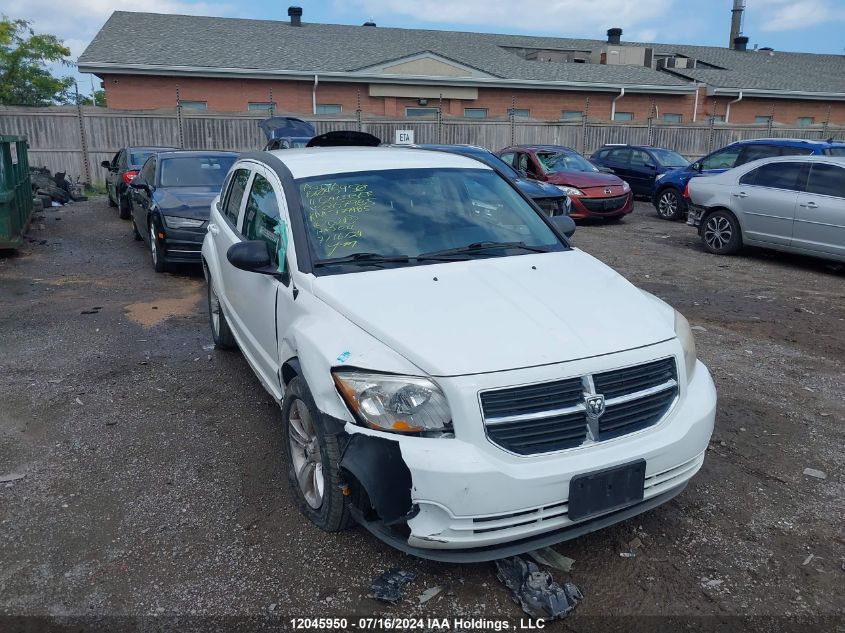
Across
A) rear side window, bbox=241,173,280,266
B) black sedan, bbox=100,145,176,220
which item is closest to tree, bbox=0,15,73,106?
black sedan, bbox=100,145,176,220

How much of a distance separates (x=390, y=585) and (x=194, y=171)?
8598 millimetres

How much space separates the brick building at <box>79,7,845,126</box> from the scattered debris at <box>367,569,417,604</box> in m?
23.2

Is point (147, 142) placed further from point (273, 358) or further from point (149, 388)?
point (273, 358)

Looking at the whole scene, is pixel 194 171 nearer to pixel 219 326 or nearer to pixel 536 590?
pixel 219 326

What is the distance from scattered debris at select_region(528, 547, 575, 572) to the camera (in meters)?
3.20

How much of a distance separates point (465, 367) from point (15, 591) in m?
2.24

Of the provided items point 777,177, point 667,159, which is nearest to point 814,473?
point 777,177

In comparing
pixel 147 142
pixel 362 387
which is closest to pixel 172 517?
pixel 362 387

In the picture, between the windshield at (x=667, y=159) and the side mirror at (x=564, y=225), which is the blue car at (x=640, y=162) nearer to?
the windshield at (x=667, y=159)

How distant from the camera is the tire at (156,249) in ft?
30.6

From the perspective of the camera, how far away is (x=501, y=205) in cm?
454

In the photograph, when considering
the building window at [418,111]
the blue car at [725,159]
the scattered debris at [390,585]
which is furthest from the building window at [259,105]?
the scattered debris at [390,585]

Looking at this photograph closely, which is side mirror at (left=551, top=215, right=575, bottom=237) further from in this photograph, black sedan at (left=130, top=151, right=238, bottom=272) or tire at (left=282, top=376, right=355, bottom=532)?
black sedan at (left=130, top=151, right=238, bottom=272)

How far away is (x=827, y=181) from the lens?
951 cm
